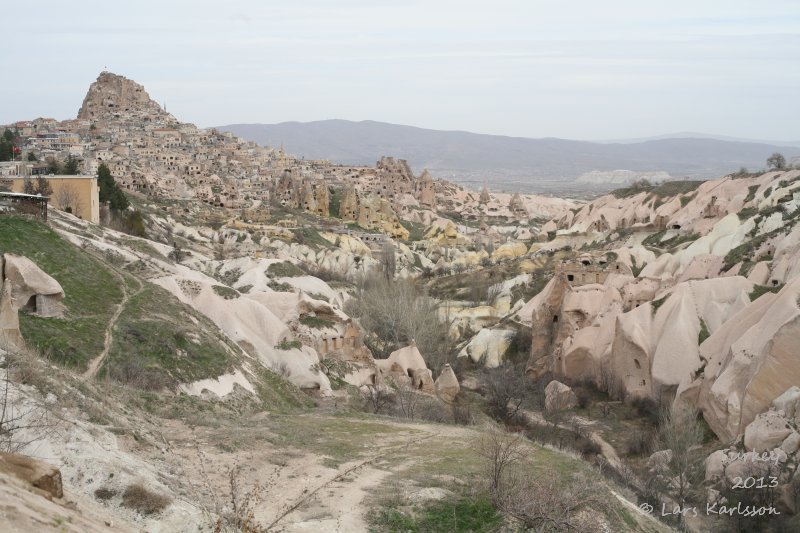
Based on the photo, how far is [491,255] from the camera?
65.8m

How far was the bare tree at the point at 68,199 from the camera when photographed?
34.7 metres

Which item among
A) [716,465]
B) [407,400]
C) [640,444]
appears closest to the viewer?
[716,465]

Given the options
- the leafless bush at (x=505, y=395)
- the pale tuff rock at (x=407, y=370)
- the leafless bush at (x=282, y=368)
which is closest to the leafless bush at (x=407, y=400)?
the pale tuff rock at (x=407, y=370)

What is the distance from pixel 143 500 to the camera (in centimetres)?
Answer: 808

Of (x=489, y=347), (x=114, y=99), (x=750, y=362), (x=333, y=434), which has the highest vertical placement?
(x=114, y=99)

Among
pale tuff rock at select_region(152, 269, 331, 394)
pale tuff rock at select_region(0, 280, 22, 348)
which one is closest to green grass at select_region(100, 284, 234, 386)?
pale tuff rock at select_region(0, 280, 22, 348)

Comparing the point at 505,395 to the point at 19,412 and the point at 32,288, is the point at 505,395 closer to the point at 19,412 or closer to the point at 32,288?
the point at 32,288

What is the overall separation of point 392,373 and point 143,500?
20.0m

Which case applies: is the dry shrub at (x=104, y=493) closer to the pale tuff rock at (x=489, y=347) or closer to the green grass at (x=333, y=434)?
the green grass at (x=333, y=434)

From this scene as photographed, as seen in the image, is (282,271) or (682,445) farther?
(282,271)

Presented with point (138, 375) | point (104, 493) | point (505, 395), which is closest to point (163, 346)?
point (138, 375)

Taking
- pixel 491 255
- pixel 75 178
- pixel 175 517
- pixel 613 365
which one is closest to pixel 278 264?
pixel 75 178

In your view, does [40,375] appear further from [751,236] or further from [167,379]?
[751,236]

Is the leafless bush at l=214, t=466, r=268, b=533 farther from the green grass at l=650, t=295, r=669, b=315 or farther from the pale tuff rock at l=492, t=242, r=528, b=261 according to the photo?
the pale tuff rock at l=492, t=242, r=528, b=261
